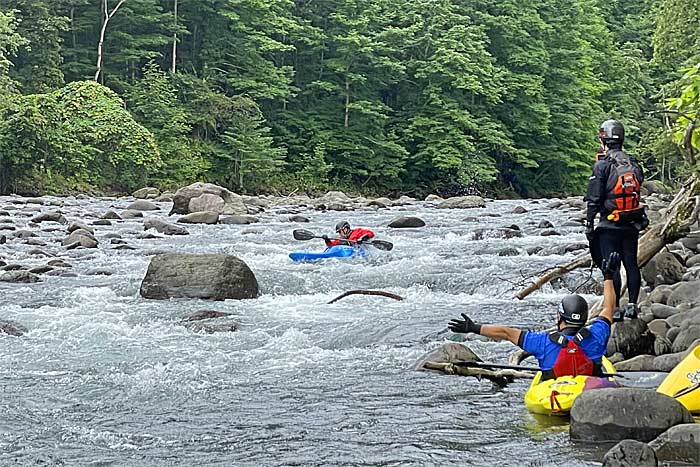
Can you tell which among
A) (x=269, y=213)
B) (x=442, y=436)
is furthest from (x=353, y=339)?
(x=269, y=213)

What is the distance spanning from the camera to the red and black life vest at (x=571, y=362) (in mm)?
5688

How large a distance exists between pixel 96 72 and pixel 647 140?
23.7 metres

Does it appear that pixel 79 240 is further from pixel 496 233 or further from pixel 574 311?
pixel 574 311

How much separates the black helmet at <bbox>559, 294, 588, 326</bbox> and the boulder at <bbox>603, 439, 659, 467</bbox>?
5.04 ft

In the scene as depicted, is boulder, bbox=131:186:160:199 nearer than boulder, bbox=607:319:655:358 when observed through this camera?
No

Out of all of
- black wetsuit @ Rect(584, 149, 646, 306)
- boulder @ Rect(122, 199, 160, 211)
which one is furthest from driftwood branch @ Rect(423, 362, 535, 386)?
boulder @ Rect(122, 199, 160, 211)

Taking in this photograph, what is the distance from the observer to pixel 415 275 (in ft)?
37.1

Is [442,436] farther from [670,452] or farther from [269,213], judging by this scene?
[269,213]

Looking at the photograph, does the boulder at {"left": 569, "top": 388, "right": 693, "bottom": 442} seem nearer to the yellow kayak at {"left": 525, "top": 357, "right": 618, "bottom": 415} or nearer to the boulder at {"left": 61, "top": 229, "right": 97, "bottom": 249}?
the yellow kayak at {"left": 525, "top": 357, "right": 618, "bottom": 415}

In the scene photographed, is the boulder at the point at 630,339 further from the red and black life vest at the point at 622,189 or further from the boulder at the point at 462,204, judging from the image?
the boulder at the point at 462,204

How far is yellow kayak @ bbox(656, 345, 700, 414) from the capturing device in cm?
529

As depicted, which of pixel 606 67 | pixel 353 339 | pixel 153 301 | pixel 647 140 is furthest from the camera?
pixel 606 67

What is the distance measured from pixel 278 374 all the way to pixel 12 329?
111 inches

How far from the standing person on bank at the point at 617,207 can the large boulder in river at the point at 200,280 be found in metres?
4.15
